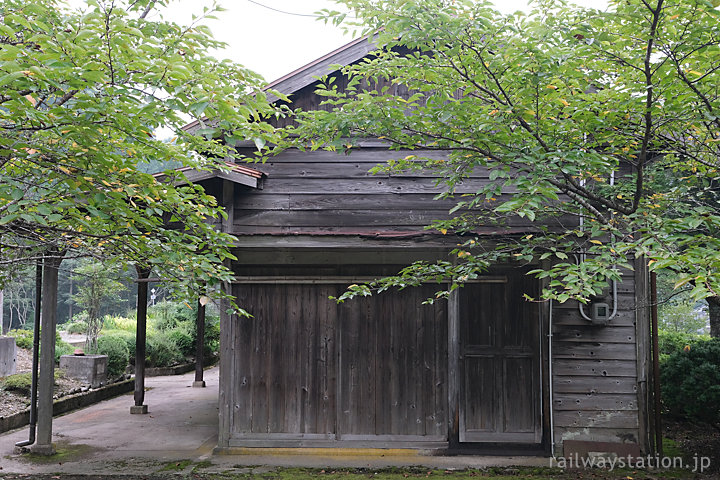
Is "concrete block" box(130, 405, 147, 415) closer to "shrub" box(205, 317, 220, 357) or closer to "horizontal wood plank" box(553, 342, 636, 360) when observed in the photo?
"horizontal wood plank" box(553, 342, 636, 360)

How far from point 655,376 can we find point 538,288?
65.3 inches

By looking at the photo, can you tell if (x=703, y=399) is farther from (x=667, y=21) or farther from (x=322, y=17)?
(x=322, y=17)

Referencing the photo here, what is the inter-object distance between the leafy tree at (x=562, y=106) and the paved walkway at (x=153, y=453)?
2.52 m

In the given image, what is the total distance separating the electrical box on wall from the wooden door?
66 cm

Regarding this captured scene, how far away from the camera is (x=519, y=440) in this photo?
719 centimetres

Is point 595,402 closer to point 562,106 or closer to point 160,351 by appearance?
point 562,106

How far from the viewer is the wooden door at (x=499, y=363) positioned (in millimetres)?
7242

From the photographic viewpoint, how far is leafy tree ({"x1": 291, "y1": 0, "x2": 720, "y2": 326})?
167 inches

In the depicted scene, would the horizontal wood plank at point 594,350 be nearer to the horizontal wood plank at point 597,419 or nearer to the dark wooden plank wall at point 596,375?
the dark wooden plank wall at point 596,375

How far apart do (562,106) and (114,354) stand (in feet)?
37.2

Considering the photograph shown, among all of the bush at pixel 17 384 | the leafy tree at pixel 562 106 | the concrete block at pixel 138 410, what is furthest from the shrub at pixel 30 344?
the leafy tree at pixel 562 106

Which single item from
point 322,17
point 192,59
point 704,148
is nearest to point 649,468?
point 704,148

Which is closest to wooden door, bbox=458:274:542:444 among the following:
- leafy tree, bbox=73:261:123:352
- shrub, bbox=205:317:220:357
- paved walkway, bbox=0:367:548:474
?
paved walkway, bbox=0:367:548:474

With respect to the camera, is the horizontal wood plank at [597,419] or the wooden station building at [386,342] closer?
the horizontal wood plank at [597,419]
